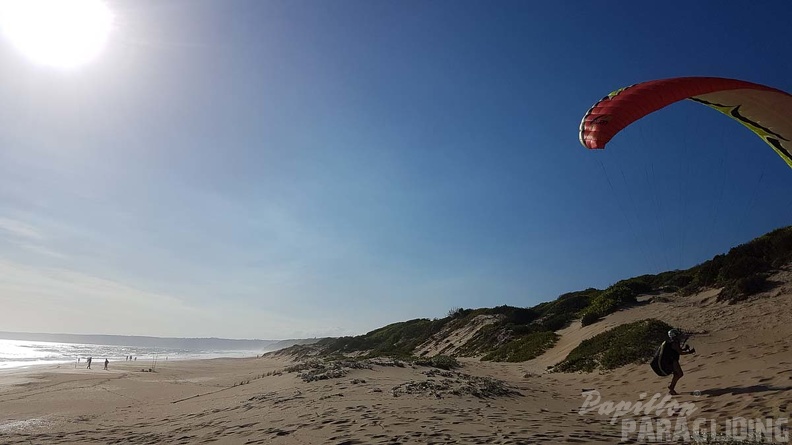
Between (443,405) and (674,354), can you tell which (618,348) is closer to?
(674,354)

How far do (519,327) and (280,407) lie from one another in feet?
72.6

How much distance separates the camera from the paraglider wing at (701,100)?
948cm

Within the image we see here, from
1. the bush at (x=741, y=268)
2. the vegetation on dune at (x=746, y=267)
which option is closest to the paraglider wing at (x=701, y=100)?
the vegetation on dune at (x=746, y=267)

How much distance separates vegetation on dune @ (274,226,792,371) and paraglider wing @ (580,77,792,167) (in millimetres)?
6787

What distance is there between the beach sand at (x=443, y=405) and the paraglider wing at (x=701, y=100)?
531 cm

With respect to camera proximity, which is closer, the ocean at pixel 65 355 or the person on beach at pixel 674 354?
the person on beach at pixel 674 354

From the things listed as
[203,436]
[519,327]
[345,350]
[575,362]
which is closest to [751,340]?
[575,362]

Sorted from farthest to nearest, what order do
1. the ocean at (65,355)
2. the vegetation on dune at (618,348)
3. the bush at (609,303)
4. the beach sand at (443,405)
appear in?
the ocean at (65,355), the bush at (609,303), the vegetation on dune at (618,348), the beach sand at (443,405)

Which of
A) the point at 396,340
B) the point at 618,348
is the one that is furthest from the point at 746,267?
the point at 396,340

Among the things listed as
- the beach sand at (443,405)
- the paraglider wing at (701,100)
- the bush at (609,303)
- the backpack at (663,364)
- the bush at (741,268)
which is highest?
the paraglider wing at (701,100)

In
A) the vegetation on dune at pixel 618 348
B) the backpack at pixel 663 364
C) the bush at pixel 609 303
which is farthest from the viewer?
the bush at pixel 609 303

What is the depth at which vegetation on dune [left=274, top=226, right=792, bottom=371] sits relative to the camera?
1512 centimetres

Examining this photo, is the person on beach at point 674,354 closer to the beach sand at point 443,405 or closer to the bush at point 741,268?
the beach sand at point 443,405

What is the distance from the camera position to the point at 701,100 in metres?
11.5
